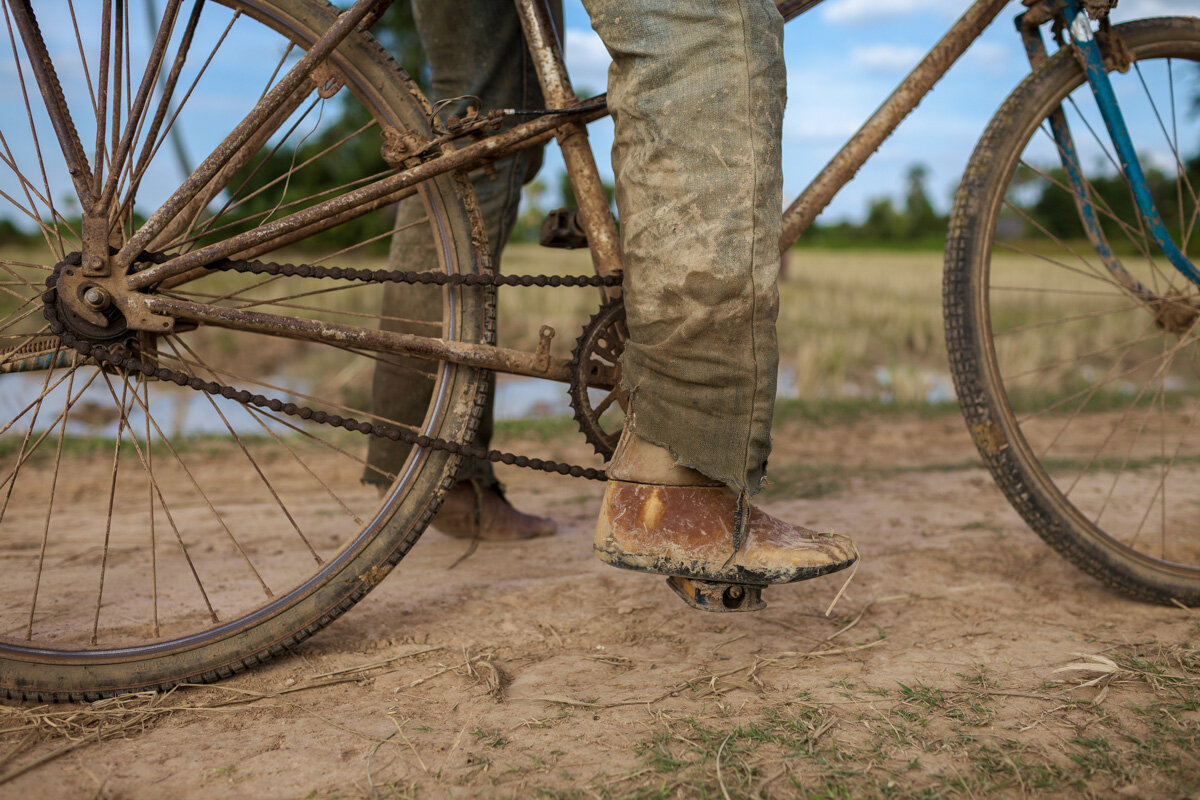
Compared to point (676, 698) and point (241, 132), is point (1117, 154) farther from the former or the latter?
point (241, 132)

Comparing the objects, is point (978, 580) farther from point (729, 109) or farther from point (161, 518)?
point (161, 518)

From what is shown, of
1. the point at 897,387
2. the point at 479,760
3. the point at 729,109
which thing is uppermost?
the point at 729,109

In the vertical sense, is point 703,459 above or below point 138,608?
above

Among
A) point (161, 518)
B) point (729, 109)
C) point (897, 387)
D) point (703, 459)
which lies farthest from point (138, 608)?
point (897, 387)

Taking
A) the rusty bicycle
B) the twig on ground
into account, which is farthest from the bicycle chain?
the twig on ground

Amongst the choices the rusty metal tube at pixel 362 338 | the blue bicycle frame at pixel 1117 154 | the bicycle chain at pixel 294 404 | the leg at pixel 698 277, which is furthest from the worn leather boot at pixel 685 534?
the blue bicycle frame at pixel 1117 154

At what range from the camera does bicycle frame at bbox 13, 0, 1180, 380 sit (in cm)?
169

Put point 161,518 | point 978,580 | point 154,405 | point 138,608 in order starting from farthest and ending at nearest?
point 154,405 → point 161,518 → point 978,580 → point 138,608

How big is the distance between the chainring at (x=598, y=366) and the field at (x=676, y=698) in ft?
1.60

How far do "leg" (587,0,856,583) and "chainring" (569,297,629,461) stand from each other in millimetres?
178

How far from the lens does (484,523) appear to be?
2.69 metres

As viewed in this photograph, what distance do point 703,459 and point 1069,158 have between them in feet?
4.97

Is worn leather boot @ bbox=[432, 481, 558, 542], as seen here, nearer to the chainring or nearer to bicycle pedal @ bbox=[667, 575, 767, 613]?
the chainring

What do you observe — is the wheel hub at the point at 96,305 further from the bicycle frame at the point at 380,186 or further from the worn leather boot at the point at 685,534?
the worn leather boot at the point at 685,534
